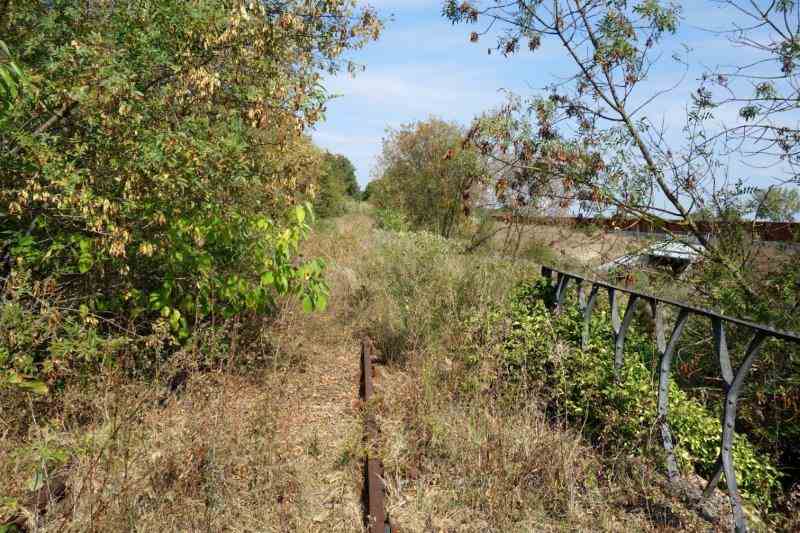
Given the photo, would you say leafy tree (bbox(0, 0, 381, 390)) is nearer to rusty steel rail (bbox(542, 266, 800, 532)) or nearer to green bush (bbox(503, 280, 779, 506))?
green bush (bbox(503, 280, 779, 506))

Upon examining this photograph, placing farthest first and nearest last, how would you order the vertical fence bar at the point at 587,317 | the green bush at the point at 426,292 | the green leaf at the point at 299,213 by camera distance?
the green bush at the point at 426,292
the green leaf at the point at 299,213
the vertical fence bar at the point at 587,317

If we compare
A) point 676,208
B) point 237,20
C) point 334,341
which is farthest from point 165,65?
point 676,208

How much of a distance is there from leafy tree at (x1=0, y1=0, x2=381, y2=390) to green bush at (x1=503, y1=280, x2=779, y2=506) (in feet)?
8.23

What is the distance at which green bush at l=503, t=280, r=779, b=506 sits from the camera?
3.87 m

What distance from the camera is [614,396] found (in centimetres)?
423

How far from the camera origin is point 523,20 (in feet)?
25.3

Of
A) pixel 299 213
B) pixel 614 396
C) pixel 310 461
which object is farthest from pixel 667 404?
pixel 299 213

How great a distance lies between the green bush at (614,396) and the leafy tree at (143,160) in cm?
251

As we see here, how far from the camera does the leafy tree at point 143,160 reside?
397cm

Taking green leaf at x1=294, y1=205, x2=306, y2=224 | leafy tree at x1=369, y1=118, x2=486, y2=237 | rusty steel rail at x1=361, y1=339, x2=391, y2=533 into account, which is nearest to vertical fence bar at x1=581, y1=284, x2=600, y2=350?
rusty steel rail at x1=361, y1=339, x2=391, y2=533

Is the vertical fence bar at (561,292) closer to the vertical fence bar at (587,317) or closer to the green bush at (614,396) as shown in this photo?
the green bush at (614,396)

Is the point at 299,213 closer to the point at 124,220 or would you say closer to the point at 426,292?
the point at 124,220

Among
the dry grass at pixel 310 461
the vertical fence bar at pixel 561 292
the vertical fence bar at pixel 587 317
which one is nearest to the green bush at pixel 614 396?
the vertical fence bar at pixel 587 317

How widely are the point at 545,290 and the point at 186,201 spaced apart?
4392 millimetres
